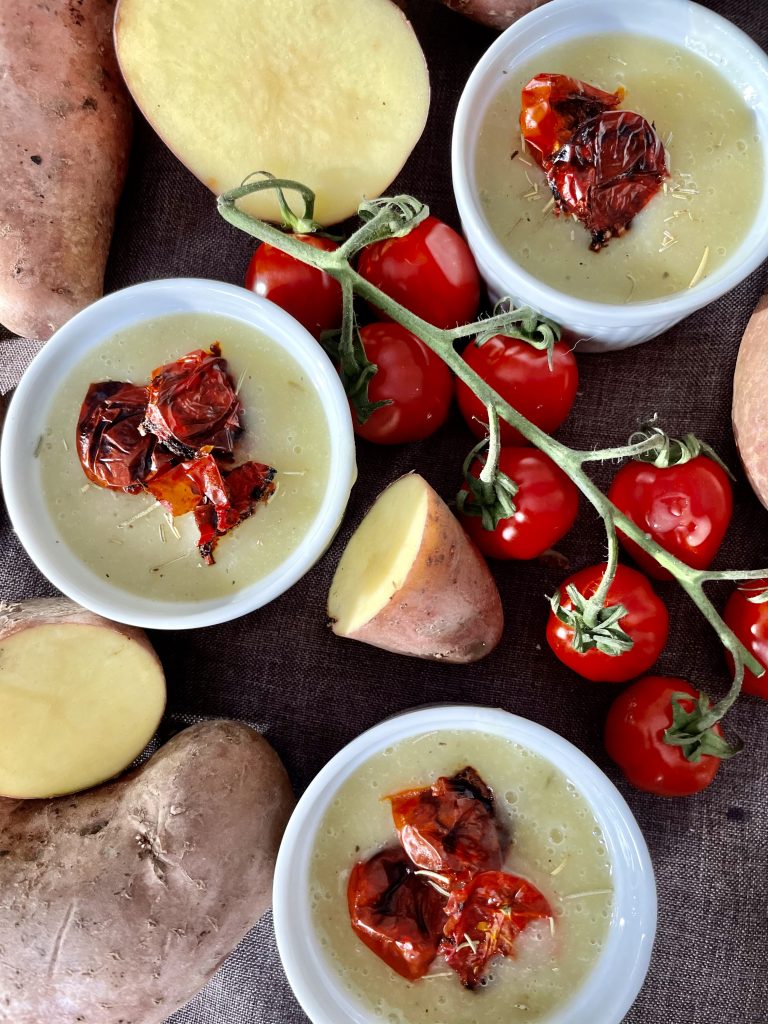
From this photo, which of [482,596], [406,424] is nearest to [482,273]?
[406,424]

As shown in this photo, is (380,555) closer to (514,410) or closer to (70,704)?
(514,410)

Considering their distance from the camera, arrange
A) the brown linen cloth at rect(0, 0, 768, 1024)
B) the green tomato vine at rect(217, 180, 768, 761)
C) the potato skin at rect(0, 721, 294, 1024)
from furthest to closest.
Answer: the brown linen cloth at rect(0, 0, 768, 1024) → the potato skin at rect(0, 721, 294, 1024) → the green tomato vine at rect(217, 180, 768, 761)

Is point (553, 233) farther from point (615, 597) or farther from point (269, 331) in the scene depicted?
point (615, 597)

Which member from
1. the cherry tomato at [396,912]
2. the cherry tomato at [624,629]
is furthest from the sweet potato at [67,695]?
the cherry tomato at [624,629]

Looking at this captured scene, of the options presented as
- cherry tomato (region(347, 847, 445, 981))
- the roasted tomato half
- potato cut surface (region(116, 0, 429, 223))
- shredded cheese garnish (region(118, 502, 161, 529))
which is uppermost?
potato cut surface (region(116, 0, 429, 223))

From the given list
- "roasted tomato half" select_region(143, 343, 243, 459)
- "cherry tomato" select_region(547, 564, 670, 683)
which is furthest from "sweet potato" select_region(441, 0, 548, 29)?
"cherry tomato" select_region(547, 564, 670, 683)

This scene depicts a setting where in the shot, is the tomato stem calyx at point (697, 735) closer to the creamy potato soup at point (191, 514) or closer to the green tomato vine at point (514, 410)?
the green tomato vine at point (514, 410)

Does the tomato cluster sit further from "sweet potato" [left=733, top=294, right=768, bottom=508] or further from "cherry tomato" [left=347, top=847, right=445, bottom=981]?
"cherry tomato" [left=347, top=847, right=445, bottom=981]

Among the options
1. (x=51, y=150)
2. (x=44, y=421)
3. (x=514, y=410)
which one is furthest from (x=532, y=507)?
(x=51, y=150)
